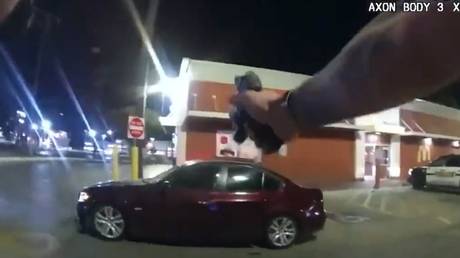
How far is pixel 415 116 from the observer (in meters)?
32.6

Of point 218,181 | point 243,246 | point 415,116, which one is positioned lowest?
point 243,246

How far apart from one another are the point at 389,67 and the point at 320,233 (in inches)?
419

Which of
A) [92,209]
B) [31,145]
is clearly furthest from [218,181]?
A: [31,145]

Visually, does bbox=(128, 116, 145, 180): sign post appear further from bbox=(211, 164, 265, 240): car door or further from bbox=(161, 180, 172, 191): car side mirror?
bbox=(211, 164, 265, 240): car door

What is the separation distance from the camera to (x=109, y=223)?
10438 millimetres

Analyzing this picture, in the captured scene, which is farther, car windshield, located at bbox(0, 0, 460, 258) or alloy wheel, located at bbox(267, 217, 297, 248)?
alloy wheel, located at bbox(267, 217, 297, 248)

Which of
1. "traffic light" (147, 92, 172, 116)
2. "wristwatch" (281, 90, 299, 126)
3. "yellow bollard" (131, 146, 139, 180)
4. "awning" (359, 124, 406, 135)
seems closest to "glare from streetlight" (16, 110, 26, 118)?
"traffic light" (147, 92, 172, 116)

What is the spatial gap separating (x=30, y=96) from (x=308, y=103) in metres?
59.9

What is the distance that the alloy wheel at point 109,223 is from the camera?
10.4 metres

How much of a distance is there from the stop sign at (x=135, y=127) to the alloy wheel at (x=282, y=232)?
5.07 m

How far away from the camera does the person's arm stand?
57.9 inches

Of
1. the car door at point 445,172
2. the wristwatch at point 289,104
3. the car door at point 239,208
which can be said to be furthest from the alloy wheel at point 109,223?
the car door at point 445,172

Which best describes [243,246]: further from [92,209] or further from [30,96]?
[30,96]

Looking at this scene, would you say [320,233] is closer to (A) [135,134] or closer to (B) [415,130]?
(A) [135,134]
